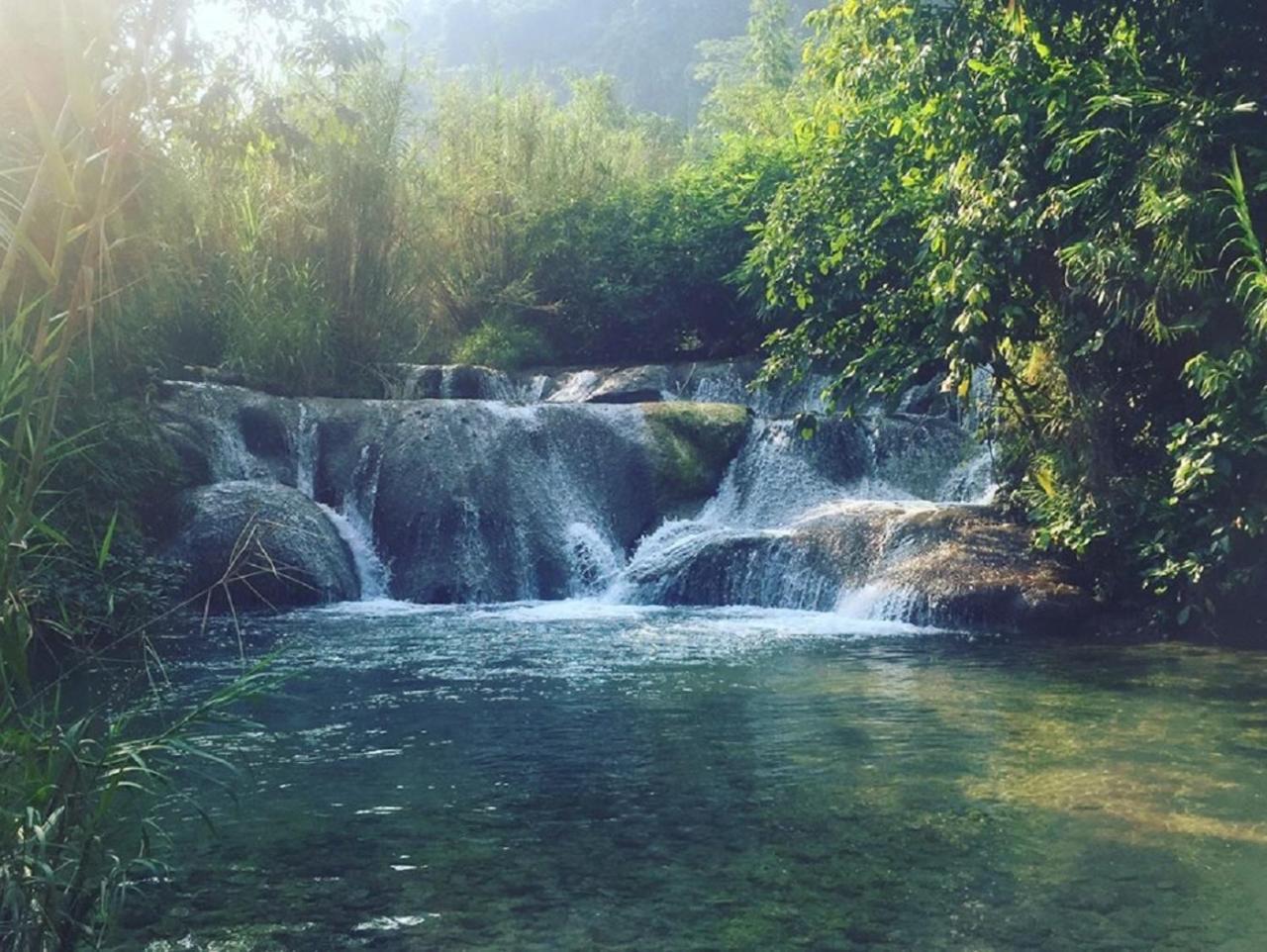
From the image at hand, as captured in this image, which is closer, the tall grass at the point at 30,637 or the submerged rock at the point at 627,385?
the tall grass at the point at 30,637

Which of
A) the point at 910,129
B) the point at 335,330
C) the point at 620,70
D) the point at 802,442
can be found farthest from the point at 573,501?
the point at 620,70

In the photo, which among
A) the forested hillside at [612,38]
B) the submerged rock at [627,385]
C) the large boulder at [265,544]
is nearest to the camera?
the large boulder at [265,544]

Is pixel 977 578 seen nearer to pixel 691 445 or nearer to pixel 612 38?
pixel 691 445

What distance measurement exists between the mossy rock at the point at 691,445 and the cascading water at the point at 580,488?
1.0 inches

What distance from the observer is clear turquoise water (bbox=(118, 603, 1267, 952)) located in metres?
4.71

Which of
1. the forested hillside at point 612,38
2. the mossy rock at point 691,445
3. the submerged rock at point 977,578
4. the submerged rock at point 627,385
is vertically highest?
the forested hillside at point 612,38

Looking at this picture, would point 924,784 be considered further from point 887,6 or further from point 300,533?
point 300,533

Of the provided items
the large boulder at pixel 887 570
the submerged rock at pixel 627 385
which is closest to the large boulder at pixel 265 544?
the large boulder at pixel 887 570

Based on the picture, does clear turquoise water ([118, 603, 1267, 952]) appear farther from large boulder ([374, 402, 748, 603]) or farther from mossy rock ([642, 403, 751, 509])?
mossy rock ([642, 403, 751, 509])

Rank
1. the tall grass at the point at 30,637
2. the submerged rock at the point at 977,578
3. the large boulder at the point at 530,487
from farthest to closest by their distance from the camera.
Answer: the large boulder at the point at 530,487 → the submerged rock at the point at 977,578 → the tall grass at the point at 30,637

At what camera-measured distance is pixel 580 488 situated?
53.2ft

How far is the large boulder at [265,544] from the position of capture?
13320mm

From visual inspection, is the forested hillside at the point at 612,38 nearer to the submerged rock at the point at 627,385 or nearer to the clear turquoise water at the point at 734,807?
the submerged rock at the point at 627,385

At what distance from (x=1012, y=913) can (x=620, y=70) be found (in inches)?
3091
